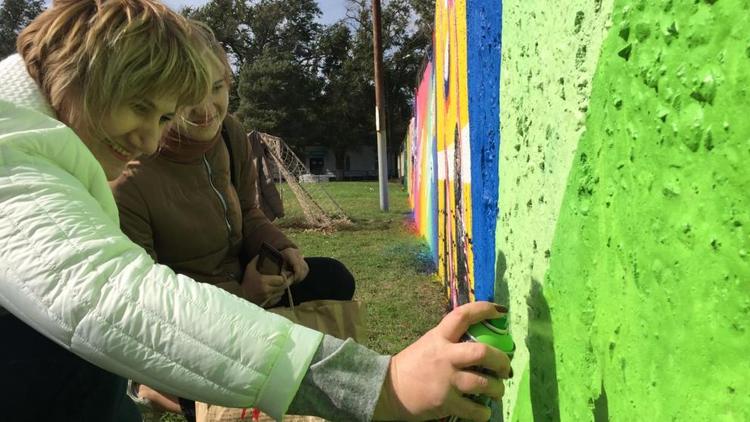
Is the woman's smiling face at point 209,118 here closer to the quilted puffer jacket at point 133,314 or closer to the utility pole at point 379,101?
the quilted puffer jacket at point 133,314

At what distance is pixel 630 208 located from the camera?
92cm

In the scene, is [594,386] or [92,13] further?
[92,13]

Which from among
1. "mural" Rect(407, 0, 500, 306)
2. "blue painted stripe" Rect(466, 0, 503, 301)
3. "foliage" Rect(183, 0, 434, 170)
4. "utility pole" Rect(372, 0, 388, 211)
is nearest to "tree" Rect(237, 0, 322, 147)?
"foliage" Rect(183, 0, 434, 170)

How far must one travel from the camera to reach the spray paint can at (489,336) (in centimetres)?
112

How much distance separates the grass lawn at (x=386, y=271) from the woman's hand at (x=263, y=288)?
1.26m

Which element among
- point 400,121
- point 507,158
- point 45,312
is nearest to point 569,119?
point 507,158

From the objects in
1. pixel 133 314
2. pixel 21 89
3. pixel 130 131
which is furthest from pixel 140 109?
pixel 133 314

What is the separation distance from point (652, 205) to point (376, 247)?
759 centimetres

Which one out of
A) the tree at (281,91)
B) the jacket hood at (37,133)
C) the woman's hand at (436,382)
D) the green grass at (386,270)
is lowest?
the green grass at (386,270)

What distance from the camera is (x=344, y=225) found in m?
10.8

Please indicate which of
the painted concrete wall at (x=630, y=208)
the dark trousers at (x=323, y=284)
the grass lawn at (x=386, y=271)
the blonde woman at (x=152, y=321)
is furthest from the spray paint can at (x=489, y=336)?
the grass lawn at (x=386, y=271)

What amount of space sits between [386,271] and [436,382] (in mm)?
5635

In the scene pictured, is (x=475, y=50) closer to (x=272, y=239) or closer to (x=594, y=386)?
(x=272, y=239)

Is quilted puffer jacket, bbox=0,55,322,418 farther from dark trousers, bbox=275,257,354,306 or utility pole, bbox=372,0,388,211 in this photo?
utility pole, bbox=372,0,388,211
